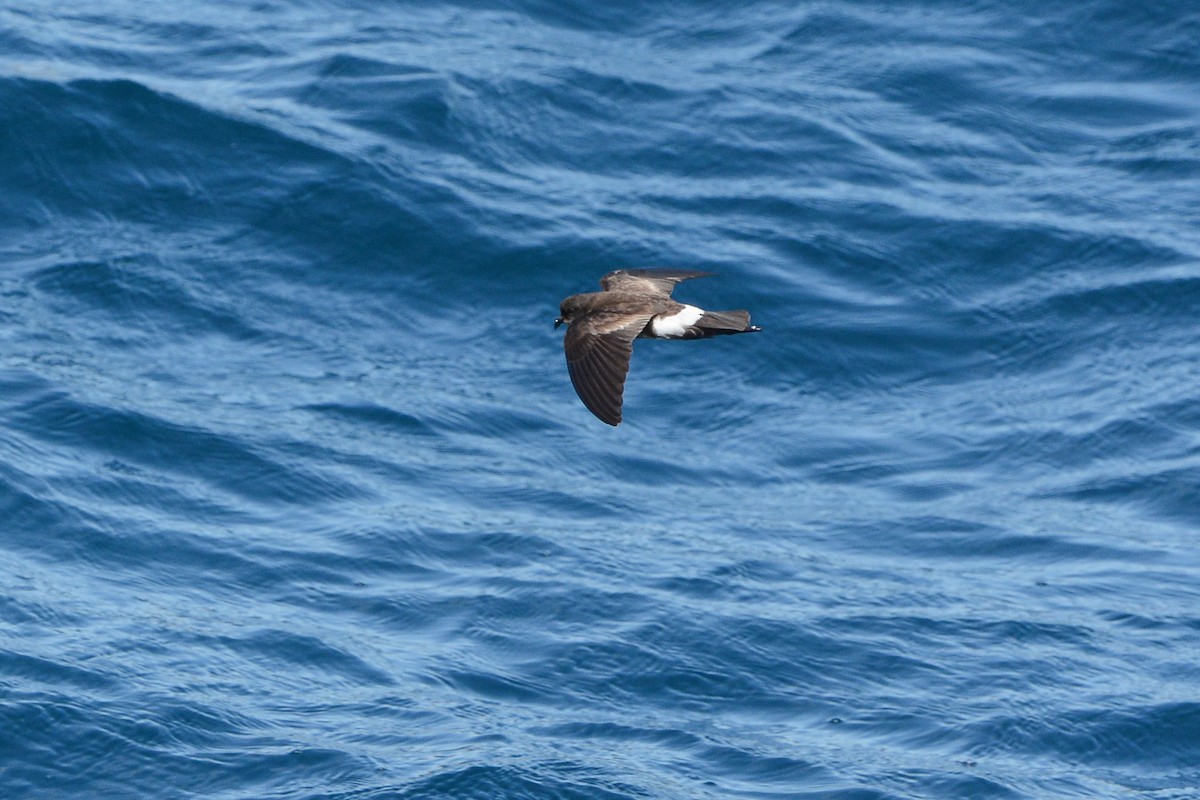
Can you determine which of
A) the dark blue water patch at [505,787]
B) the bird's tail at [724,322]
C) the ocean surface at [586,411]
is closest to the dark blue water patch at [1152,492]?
the ocean surface at [586,411]

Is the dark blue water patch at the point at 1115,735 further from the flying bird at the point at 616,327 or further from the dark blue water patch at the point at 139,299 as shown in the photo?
the dark blue water patch at the point at 139,299

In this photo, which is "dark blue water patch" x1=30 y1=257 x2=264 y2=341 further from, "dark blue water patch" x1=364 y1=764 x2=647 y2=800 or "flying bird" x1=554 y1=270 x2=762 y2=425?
"flying bird" x1=554 y1=270 x2=762 y2=425

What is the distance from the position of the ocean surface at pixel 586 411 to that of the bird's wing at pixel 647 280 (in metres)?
2.96

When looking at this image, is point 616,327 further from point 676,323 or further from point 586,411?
point 586,411

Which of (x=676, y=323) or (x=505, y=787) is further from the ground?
(x=676, y=323)

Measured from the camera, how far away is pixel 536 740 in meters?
12.5

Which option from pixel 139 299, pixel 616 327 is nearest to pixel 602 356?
pixel 616 327

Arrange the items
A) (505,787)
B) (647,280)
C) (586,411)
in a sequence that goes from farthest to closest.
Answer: (586,411) → (505,787) → (647,280)

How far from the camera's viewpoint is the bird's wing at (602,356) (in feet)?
31.6

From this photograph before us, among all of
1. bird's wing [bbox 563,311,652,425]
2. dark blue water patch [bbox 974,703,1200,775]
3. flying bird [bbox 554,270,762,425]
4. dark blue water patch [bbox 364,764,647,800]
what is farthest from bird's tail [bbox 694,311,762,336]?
dark blue water patch [bbox 974,703,1200,775]

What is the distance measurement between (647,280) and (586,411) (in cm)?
445

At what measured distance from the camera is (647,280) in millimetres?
11734

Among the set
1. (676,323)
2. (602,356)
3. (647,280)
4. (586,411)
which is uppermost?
(586,411)

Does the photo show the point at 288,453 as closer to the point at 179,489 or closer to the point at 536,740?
the point at 179,489
